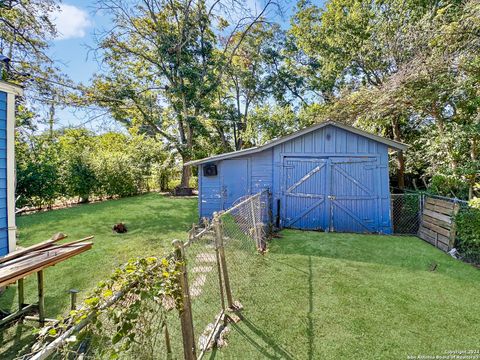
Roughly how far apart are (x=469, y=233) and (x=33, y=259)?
300 inches

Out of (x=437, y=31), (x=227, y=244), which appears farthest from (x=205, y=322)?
(x=437, y=31)

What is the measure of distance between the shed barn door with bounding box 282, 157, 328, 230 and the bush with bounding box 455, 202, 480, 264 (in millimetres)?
3109

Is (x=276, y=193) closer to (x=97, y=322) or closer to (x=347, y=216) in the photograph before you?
(x=347, y=216)

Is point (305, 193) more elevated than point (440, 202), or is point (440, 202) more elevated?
point (305, 193)

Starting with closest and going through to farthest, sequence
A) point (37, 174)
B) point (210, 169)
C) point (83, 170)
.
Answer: point (210, 169) < point (37, 174) < point (83, 170)

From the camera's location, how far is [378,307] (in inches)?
138

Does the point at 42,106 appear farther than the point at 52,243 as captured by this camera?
Yes

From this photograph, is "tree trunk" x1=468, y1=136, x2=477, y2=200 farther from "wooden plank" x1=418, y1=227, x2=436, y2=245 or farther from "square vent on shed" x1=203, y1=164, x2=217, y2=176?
"square vent on shed" x1=203, y1=164, x2=217, y2=176

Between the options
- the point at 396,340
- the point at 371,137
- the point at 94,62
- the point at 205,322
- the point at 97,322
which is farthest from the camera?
the point at 94,62

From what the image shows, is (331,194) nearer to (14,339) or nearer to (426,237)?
(426,237)

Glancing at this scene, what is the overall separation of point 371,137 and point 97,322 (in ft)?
26.0

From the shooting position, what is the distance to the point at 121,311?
53.3 inches

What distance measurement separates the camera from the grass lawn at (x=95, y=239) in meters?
3.83

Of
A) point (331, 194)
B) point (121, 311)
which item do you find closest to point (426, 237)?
point (331, 194)
